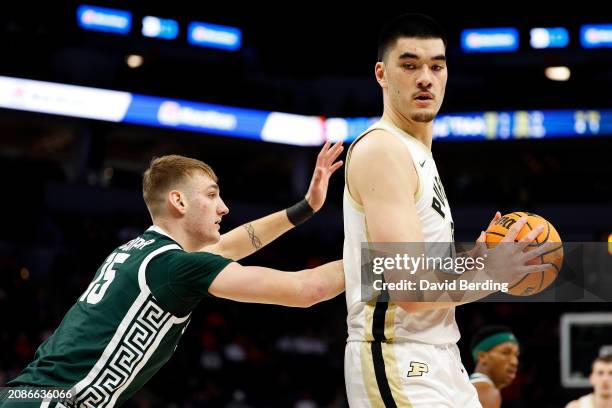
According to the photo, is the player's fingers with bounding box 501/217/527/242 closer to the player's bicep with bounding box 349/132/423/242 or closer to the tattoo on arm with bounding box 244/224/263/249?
the player's bicep with bounding box 349/132/423/242

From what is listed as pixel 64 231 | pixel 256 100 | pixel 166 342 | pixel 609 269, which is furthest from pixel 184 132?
pixel 166 342

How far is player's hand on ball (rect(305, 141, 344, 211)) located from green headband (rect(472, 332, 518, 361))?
2.90m


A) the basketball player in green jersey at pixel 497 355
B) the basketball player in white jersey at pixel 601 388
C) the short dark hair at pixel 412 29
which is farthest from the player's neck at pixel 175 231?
the basketball player in white jersey at pixel 601 388

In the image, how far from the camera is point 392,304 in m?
3.30

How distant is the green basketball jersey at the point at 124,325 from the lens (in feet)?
11.6

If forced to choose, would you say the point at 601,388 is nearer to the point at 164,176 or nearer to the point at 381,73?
the point at 381,73

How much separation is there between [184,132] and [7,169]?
350 centimetres

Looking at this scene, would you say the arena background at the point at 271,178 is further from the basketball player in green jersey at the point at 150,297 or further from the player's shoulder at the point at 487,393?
the basketball player in green jersey at the point at 150,297

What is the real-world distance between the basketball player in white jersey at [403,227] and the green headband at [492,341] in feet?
11.7

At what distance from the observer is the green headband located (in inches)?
271

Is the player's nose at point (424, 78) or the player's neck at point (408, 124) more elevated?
the player's nose at point (424, 78)

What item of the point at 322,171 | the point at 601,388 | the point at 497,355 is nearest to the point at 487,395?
the point at 497,355

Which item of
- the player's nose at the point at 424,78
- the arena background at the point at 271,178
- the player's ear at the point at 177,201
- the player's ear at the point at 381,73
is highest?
the arena background at the point at 271,178

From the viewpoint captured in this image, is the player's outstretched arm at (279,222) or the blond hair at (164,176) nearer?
the blond hair at (164,176)
